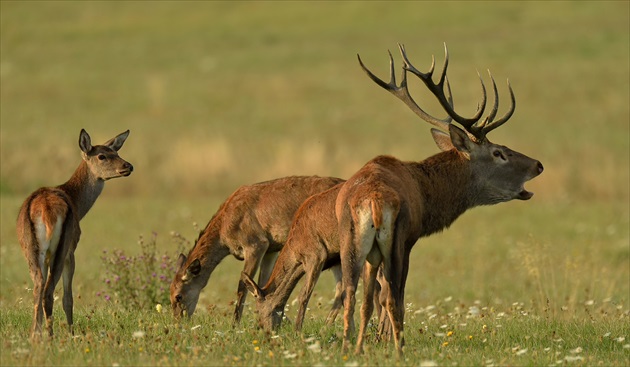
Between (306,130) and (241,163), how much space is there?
17.9 ft

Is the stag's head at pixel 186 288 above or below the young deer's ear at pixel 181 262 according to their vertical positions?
below

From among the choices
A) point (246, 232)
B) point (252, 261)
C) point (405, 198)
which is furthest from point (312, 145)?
point (405, 198)

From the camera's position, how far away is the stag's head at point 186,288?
11875mm

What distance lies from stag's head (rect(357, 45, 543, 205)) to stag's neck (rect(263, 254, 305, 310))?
179cm

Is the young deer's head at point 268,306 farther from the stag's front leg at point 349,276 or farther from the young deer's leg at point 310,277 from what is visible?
the stag's front leg at point 349,276

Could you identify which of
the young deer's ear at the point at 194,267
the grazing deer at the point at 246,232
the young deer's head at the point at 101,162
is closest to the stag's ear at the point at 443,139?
the grazing deer at the point at 246,232

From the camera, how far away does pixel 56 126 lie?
32.4 m

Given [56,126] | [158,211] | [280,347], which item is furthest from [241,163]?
[280,347]

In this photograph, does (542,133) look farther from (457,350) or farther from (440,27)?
→ (457,350)

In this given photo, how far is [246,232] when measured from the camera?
39.3 ft

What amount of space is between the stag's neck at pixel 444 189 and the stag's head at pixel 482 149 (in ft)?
0.29

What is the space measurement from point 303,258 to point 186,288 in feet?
6.32

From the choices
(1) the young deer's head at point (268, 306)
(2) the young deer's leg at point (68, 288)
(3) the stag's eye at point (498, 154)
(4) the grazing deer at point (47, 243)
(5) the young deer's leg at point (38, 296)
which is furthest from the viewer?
(3) the stag's eye at point (498, 154)

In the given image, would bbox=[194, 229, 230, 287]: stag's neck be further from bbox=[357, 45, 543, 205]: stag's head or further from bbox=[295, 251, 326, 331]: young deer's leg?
bbox=[357, 45, 543, 205]: stag's head
